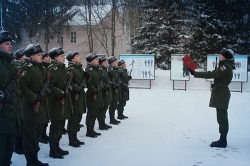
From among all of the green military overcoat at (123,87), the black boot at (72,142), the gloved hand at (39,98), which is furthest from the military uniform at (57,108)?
the green military overcoat at (123,87)

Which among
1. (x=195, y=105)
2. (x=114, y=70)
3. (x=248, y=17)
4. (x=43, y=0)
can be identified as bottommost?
(x=195, y=105)

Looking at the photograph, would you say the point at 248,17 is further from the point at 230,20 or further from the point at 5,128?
the point at 5,128

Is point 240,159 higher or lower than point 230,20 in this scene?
lower

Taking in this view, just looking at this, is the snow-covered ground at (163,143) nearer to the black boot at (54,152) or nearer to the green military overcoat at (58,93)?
the black boot at (54,152)

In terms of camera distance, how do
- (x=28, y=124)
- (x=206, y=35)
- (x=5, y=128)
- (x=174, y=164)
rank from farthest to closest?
(x=206, y=35) < (x=174, y=164) < (x=28, y=124) < (x=5, y=128)

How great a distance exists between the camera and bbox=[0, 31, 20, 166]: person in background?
4.13 metres

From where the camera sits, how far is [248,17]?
92.5ft

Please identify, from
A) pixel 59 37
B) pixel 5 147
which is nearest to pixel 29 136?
pixel 5 147

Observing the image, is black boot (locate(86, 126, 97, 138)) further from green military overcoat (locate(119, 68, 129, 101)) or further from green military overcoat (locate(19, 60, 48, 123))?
green military overcoat (locate(119, 68, 129, 101))

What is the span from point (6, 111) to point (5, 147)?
57 centimetres

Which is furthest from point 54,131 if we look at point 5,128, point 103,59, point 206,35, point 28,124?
point 206,35

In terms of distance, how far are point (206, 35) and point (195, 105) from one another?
1529 centimetres

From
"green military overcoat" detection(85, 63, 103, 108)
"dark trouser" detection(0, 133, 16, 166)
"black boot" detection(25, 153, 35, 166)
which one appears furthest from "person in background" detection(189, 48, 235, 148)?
"dark trouser" detection(0, 133, 16, 166)

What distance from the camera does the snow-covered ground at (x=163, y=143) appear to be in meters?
5.60
